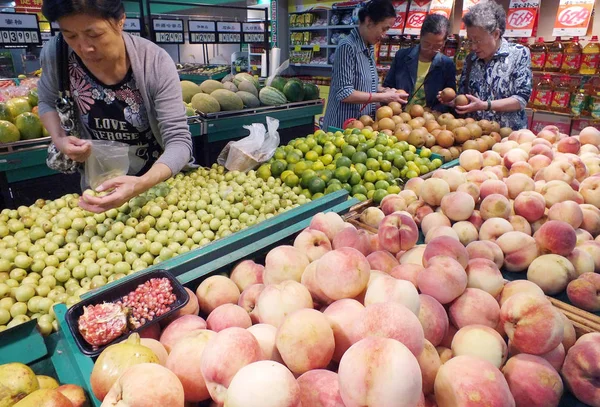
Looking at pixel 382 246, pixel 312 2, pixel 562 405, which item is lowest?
pixel 562 405

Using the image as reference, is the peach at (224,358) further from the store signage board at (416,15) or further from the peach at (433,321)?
the store signage board at (416,15)

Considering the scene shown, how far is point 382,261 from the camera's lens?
1388mm

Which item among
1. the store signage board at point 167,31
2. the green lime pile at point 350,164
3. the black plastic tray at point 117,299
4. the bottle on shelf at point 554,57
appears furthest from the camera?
the bottle on shelf at point 554,57

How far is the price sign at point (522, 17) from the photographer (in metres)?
5.60

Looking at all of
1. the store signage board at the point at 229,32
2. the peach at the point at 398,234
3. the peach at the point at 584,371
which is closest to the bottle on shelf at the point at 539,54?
the store signage board at the point at 229,32

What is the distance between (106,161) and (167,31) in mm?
4006

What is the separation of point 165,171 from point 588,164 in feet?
8.05

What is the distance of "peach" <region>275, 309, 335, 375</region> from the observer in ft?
2.96

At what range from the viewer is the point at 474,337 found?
103 centimetres

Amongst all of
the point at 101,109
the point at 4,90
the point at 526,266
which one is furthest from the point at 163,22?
the point at 526,266

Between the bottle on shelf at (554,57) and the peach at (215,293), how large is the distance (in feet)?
20.6

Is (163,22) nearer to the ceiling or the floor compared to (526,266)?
nearer to the ceiling

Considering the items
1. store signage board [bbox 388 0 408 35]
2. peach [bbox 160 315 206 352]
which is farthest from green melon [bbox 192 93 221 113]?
store signage board [bbox 388 0 408 35]

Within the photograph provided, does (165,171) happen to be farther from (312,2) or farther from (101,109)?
(312,2)
